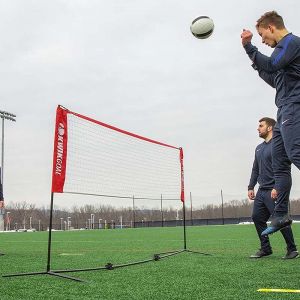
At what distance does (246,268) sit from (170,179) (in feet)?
14.6

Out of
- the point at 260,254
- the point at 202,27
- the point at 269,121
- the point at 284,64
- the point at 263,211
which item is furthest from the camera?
the point at 263,211

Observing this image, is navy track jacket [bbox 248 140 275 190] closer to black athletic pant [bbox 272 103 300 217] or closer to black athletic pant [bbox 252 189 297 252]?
black athletic pant [bbox 252 189 297 252]

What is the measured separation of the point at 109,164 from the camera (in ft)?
26.2

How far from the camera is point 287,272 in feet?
16.7

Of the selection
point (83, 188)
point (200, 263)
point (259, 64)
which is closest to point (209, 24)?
point (259, 64)

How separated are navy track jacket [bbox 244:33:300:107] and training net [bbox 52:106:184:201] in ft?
9.11

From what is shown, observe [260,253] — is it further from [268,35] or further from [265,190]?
[268,35]

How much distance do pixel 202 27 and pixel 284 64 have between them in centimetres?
292

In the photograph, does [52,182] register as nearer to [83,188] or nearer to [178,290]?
[83,188]

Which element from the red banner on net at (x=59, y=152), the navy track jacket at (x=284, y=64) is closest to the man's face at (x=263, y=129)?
the navy track jacket at (x=284, y=64)

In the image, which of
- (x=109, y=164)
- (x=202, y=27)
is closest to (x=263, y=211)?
(x=109, y=164)

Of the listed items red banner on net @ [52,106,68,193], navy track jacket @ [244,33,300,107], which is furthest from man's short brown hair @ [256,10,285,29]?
red banner on net @ [52,106,68,193]

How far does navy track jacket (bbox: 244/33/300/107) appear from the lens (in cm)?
404

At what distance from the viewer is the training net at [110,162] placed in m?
5.79
